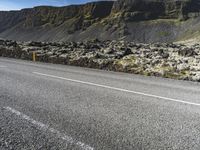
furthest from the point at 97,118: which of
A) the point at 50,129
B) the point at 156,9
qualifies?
the point at 156,9

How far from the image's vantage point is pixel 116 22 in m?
114

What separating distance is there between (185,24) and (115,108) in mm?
102338

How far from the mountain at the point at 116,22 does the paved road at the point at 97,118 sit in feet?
279

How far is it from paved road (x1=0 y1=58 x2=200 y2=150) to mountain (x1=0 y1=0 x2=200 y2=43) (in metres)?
85.0

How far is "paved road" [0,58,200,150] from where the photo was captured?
449cm

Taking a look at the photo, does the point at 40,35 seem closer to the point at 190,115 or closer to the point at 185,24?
the point at 185,24

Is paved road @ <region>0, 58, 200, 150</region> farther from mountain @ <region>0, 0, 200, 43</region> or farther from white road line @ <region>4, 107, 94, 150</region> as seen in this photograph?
mountain @ <region>0, 0, 200, 43</region>

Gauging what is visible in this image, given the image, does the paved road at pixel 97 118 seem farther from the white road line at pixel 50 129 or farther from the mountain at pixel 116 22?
the mountain at pixel 116 22

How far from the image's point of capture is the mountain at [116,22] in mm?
101625

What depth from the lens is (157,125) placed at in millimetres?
5379

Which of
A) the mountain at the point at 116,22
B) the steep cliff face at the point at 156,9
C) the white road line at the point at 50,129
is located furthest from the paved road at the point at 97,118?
the steep cliff face at the point at 156,9

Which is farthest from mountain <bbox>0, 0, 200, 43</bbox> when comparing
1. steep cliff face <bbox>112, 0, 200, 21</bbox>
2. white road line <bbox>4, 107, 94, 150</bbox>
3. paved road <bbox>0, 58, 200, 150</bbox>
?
white road line <bbox>4, 107, 94, 150</bbox>

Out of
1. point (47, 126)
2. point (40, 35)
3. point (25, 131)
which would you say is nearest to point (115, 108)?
point (47, 126)

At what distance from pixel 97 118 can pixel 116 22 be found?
11053 cm
